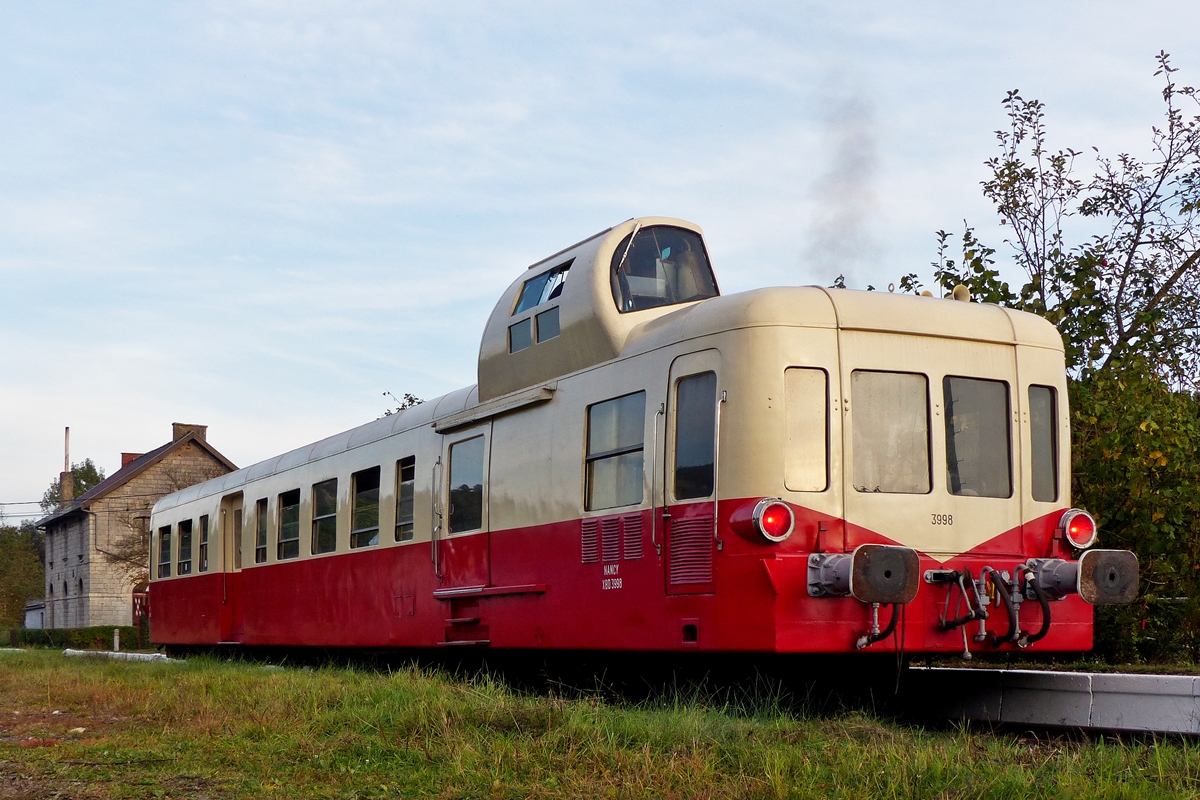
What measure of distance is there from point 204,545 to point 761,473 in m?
13.8

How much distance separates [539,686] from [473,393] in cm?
270

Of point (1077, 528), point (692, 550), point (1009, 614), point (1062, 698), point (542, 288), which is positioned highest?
point (542, 288)

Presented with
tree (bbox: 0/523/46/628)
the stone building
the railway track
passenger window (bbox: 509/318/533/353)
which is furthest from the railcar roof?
tree (bbox: 0/523/46/628)

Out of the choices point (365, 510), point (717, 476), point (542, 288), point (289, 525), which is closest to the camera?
point (717, 476)

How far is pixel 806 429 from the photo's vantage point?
8031mm

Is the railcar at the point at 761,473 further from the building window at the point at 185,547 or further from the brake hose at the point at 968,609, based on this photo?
the building window at the point at 185,547

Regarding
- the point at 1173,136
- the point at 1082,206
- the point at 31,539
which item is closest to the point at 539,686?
the point at 1082,206

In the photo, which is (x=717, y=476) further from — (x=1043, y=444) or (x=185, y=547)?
(x=185, y=547)

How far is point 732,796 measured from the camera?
4.93m

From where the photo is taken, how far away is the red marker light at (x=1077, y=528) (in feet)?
28.2

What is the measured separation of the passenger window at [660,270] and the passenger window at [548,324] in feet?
2.26

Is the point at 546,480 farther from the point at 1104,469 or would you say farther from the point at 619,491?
the point at 1104,469

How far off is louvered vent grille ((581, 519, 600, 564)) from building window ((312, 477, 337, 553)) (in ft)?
19.2

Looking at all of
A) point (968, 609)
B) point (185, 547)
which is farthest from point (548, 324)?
point (185, 547)
